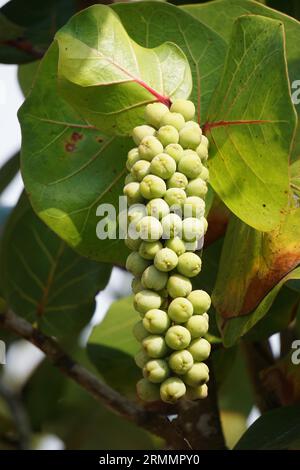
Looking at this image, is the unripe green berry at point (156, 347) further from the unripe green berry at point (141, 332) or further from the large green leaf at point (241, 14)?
the large green leaf at point (241, 14)

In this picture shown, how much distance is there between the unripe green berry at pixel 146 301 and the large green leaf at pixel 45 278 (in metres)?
0.61

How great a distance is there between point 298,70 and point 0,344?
24.3 inches

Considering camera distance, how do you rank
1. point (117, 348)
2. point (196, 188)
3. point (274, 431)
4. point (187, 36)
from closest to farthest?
point (196, 188)
point (187, 36)
point (274, 431)
point (117, 348)

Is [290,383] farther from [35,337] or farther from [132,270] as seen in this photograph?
[132,270]

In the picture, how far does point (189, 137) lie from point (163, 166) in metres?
0.06

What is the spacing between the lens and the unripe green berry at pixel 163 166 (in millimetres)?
910

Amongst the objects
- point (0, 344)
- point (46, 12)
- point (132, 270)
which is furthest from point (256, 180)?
point (46, 12)

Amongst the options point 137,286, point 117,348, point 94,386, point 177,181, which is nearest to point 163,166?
point 177,181

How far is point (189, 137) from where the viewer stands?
Answer: 0.96 metres

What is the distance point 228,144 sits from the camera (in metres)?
1.02

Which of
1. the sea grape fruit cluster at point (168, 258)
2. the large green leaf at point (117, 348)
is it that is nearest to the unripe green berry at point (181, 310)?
the sea grape fruit cluster at point (168, 258)

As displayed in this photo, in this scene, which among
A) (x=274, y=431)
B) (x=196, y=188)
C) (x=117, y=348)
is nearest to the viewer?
(x=196, y=188)

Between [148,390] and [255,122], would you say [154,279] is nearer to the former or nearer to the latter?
[148,390]

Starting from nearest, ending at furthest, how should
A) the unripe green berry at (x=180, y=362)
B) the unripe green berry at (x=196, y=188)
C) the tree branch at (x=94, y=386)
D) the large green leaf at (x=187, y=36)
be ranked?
the unripe green berry at (x=180, y=362) < the unripe green berry at (x=196, y=188) < the large green leaf at (x=187, y=36) < the tree branch at (x=94, y=386)
